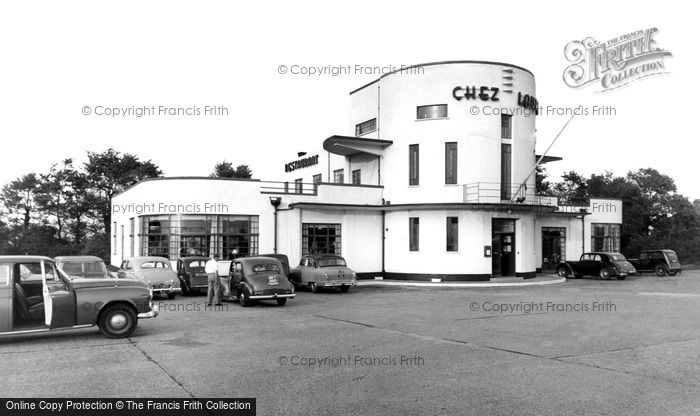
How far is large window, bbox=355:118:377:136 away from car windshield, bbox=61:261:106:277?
17.6m

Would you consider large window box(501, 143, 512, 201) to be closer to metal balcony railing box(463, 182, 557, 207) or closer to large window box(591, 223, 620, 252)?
metal balcony railing box(463, 182, 557, 207)

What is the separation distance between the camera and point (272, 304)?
62.0ft

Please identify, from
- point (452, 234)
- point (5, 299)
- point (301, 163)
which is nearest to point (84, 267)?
point (5, 299)

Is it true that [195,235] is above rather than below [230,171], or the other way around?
below

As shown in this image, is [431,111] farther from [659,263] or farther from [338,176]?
[659,263]

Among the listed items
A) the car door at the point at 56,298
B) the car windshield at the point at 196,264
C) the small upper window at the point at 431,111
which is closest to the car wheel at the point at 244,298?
the car windshield at the point at 196,264

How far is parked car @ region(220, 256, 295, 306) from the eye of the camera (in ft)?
58.1

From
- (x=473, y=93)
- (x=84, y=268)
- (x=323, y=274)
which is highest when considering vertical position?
(x=473, y=93)

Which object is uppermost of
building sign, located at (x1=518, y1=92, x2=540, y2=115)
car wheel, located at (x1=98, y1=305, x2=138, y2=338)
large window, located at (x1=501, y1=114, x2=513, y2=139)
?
building sign, located at (x1=518, y1=92, x2=540, y2=115)

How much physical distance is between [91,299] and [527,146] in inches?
952

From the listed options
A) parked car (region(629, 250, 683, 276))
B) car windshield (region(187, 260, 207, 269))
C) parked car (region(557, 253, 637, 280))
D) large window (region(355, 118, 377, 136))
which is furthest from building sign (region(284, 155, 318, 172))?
parked car (region(629, 250, 683, 276))

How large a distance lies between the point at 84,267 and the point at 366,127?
18561mm

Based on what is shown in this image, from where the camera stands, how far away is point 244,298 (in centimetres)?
1789

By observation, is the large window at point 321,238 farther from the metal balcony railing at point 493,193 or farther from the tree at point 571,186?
the tree at point 571,186
